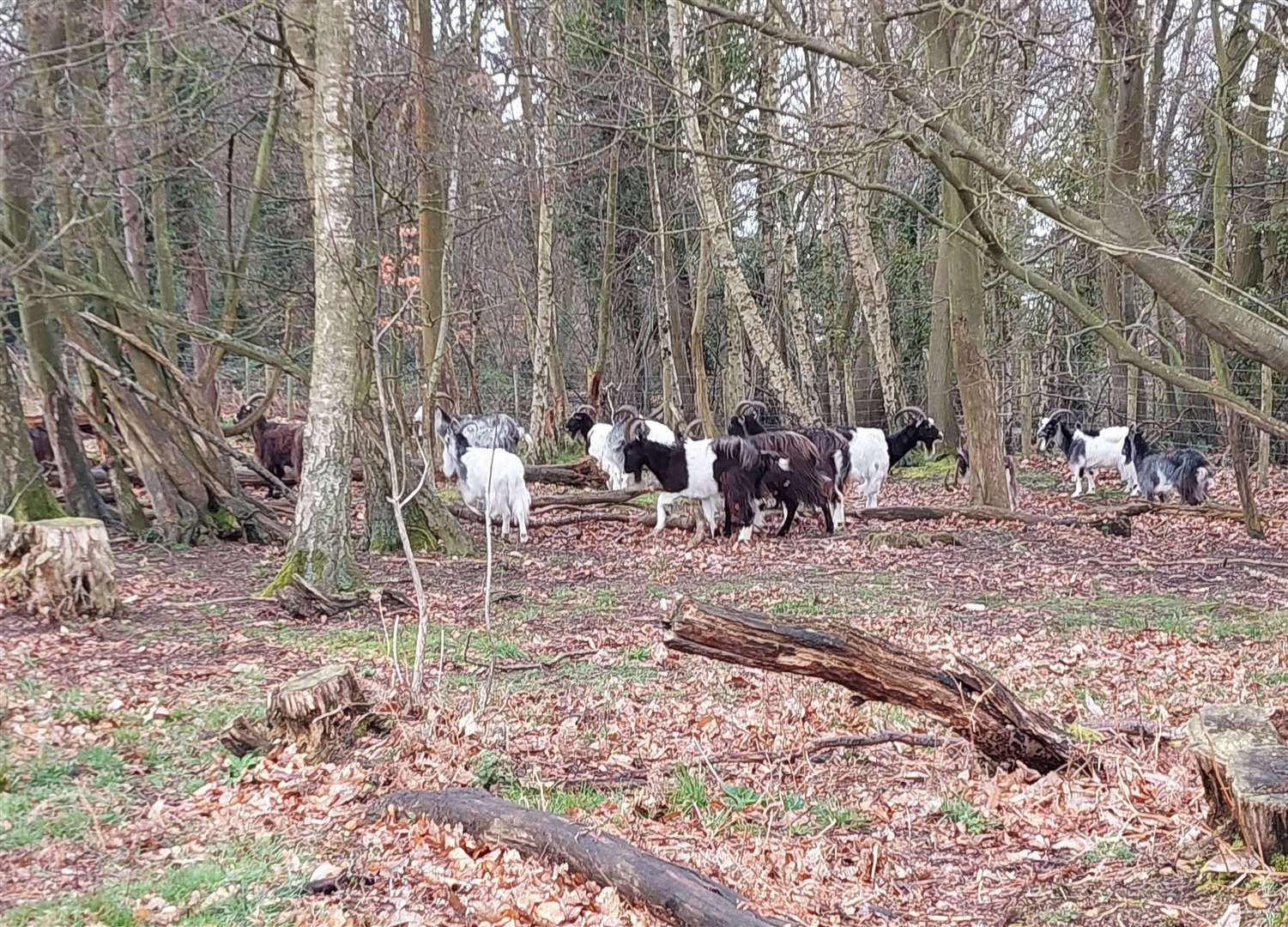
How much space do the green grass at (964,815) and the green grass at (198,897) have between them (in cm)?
249

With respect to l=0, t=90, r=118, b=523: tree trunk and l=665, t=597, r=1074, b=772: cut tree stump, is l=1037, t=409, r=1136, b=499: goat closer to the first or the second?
l=665, t=597, r=1074, b=772: cut tree stump

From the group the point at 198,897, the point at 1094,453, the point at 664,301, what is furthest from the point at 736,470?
the point at 198,897

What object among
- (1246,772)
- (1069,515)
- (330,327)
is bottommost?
(1246,772)

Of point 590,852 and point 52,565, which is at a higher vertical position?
point 52,565

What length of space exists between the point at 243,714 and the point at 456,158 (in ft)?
35.0

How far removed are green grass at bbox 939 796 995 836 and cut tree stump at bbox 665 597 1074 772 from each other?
0.34m

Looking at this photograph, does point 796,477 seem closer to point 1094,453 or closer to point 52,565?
point 1094,453

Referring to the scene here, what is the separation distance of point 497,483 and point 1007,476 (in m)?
6.65

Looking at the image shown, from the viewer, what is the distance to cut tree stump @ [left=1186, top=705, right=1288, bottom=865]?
10.4ft

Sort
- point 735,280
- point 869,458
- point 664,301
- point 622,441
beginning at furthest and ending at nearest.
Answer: point 664,301 → point 735,280 → point 869,458 → point 622,441

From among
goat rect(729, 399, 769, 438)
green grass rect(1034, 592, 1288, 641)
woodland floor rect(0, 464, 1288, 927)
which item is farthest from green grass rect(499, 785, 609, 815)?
goat rect(729, 399, 769, 438)

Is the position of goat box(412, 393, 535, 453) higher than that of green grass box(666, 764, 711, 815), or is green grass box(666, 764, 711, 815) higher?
goat box(412, 393, 535, 453)

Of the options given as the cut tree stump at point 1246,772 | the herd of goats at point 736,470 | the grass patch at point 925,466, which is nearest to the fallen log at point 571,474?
the herd of goats at point 736,470

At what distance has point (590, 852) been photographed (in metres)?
3.71
